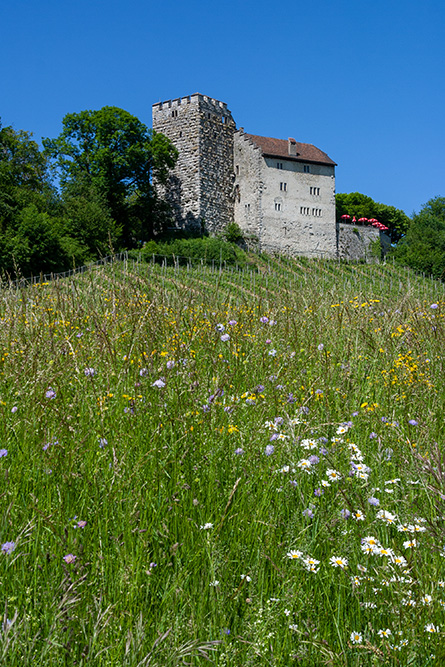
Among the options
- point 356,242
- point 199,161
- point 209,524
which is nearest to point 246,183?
point 199,161

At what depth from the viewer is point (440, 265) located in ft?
182

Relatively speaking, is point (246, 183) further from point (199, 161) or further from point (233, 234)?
point (233, 234)

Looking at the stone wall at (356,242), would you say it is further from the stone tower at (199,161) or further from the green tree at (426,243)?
the stone tower at (199,161)

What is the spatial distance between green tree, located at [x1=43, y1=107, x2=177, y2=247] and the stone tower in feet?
10.7

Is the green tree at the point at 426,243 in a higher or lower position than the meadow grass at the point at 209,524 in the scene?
higher

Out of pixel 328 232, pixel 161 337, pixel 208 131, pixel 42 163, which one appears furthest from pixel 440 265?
pixel 161 337

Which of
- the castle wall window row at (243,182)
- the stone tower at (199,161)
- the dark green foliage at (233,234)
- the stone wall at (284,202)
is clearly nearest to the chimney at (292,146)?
the castle wall window row at (243,182)

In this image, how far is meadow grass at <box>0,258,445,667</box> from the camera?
4.57ft

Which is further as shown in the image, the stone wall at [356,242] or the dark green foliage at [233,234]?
the stone wall at [356,242]

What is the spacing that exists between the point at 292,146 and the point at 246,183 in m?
6.77

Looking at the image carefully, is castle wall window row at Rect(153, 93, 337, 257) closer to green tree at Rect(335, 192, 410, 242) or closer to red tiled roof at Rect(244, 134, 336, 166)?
red tiled roof at Rect(244, 134, 336, 166)

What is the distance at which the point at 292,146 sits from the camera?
184 feet

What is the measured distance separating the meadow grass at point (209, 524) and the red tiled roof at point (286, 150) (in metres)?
53.6

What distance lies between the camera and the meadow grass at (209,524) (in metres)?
1.39
